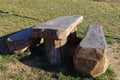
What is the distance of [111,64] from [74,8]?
4.66 m

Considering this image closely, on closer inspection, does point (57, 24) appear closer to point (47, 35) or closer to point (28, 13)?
point (47, 35)

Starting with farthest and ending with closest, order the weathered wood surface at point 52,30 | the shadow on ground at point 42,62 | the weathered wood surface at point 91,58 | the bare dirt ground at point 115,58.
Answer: the bare dirt ground at point 115,58 → the shadow on ground at point 42,62 → the weathered wood surface at point 52,30 → the weathered wood surface at point 91,58

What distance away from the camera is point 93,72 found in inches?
211

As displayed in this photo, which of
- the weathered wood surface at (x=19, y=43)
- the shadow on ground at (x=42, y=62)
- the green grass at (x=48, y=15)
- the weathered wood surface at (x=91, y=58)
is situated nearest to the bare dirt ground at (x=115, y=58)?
the green grass at (x=48, y=15)

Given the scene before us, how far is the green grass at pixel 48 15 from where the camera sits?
6012mm

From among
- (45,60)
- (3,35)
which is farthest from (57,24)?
(3,35)

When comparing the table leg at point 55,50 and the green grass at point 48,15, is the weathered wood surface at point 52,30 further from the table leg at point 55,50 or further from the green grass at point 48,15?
the green grass at point 48,15

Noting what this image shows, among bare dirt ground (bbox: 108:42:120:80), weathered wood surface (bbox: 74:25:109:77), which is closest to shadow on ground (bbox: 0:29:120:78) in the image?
weathered wood surface (bbox: 74:25:109:77)

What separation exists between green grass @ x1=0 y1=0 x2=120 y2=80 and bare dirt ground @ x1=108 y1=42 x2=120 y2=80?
0.14 meters

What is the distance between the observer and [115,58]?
256 inches

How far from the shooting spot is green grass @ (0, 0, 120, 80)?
6.01 m

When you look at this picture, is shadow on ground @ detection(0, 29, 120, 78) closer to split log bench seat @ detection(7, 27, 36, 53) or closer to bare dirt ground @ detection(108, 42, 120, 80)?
split log bench seat @ detection(7, 27, 36, 53)

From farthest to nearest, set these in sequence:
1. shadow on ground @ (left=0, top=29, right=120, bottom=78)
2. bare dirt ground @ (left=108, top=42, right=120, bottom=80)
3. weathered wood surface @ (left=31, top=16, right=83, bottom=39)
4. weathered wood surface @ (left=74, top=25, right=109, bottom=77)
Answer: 1. bare dirt ground @ (left=108, top=42, right=120, bottom=80)
2. shadow on ground @ (left=0, top=29, right=120, bottom=78)
3. weathered wood surface @ (left=31, top=16, right=83, bottom=39)
4. weathered wood surface @ (left=74, top=25, right=109, bottom=77)

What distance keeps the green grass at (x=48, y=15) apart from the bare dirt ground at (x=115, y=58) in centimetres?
14
